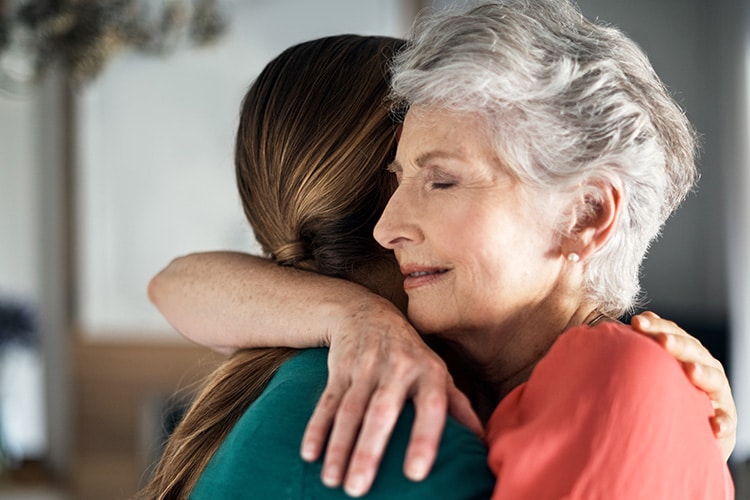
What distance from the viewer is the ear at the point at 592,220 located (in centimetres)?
116

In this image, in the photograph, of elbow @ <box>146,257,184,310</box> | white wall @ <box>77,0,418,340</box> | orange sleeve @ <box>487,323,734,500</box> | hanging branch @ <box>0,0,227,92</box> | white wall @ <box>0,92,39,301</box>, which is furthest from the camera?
white wall @ <box>0,92,39,301</box>

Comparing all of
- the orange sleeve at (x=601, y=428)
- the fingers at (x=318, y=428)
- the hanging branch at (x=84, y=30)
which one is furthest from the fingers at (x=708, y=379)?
the hanging branch at (x=84, y=30)

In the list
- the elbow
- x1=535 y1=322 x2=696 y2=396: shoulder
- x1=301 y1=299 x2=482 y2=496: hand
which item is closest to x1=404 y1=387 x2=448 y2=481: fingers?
x1=301 y1=299 x2=482 y2=496: hand

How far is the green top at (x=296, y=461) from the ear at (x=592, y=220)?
33cm

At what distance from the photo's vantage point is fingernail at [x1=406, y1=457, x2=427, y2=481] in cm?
89

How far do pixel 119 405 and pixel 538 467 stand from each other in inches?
192

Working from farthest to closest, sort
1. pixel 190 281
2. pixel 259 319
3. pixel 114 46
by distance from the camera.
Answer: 1. pixel 114 46
2. pixel 190 281
3. pixel 259 319

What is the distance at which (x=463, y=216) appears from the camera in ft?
3.71

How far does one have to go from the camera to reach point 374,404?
96 centimetres

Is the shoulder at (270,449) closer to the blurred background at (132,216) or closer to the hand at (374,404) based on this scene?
the hand at (374,404)

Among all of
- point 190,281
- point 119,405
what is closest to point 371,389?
point 190,281

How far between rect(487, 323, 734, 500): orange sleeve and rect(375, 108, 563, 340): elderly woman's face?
0.65 feet

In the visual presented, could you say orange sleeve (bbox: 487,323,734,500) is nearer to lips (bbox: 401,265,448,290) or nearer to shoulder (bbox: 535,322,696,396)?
shoulder (bbox: 535,322,696,396)

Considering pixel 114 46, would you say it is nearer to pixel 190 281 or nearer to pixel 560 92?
pixel 190 281
